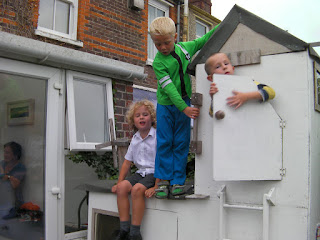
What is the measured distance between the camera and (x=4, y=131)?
4.27 m

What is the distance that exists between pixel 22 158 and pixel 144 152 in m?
1.90

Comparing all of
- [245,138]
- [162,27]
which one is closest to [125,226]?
[245,138]

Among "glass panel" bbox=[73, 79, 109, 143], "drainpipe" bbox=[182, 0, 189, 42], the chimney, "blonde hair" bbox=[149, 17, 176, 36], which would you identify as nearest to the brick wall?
"glass panel" bbox=[73, 79, 109, 143]

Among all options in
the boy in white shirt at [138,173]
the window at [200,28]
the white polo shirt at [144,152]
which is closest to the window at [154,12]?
the window at [200,28]

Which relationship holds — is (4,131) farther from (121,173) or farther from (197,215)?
(197,215)

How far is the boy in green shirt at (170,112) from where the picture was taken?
289 centimetres

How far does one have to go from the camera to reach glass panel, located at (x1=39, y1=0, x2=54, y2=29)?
5536 mm

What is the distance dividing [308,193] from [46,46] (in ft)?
11.9

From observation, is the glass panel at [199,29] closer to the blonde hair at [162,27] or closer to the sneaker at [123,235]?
the blonde hair at [162,27]

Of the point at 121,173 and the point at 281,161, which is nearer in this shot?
the point at 281,161

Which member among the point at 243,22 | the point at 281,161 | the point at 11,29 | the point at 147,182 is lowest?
the point at 147,182

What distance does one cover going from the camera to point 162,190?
2.87 meters

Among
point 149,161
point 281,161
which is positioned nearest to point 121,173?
point 149,161

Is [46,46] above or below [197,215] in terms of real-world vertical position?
A: above
